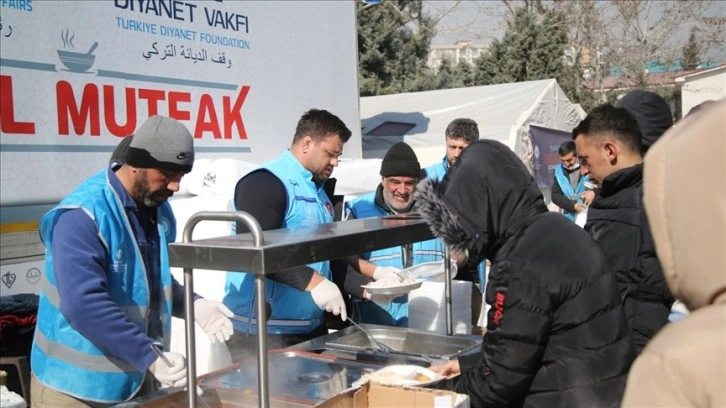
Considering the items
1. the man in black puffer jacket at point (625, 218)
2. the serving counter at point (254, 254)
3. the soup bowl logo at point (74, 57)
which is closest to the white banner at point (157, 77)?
the soup bowl logo at point (74, 57)

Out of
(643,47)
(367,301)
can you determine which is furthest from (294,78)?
(643,47)

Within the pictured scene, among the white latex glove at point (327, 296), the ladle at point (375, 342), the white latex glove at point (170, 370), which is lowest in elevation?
the ladle at point (375, 342)

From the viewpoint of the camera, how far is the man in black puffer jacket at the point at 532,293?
1.76 metres

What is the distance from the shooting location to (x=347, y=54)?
7.05m

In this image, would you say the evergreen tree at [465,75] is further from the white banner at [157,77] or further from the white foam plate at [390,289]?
the white foam plate at [390,289]

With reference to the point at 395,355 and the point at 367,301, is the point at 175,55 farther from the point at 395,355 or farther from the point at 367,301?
the point at 395,355

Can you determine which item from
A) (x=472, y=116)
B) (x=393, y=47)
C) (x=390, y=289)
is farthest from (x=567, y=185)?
(x=393, y=47)

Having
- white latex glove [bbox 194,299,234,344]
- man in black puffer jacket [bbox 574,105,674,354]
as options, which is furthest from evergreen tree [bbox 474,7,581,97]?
white latex glove [bbox 194,299,234,344]

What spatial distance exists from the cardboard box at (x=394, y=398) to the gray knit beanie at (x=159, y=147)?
921 mm

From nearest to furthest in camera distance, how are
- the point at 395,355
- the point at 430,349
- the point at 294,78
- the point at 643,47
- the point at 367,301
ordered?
the point at 395,355 → the point at 430,349 → the point at 367,301 → the point at 294,78 → the point at 643,47

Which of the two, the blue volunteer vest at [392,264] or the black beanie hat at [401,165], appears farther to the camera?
the black beanie hat at [401,165]

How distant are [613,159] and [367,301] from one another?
1.43 metres

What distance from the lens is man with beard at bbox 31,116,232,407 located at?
211cm

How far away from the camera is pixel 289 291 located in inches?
114
